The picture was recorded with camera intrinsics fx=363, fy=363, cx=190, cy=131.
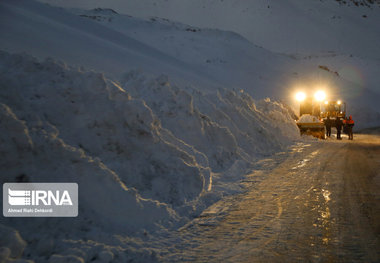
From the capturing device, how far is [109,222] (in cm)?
489

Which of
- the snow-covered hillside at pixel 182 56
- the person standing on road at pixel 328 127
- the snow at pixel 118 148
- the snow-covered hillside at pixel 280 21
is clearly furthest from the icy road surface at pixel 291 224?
the snow-covered hillside at pixel 280 21

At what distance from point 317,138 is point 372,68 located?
168ft

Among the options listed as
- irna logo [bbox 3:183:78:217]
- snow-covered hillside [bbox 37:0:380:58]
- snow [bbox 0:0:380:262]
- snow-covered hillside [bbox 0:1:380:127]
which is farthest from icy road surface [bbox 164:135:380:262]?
snow-covered hillside [bbox 37:0:380:58]

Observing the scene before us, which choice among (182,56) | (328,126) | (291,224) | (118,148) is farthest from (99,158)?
(182,56)

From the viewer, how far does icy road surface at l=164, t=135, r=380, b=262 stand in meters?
4.25

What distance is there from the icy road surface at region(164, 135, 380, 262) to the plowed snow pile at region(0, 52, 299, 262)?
→ 53 cm

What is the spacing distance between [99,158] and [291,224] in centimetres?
328

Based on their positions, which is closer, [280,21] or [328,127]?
[328,127]

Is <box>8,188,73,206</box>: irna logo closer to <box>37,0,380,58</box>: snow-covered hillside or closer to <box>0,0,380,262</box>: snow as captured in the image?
<box>0,0,380,262</box>: snow

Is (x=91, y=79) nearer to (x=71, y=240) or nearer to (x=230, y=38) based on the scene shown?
(x=71, y=240)

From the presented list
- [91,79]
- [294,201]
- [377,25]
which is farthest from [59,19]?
[377,25]

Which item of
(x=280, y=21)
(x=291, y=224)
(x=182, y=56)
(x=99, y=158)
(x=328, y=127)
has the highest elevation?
(x=280, y=21)

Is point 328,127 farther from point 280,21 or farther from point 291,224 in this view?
point 280,21

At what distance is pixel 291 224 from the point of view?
17.1ft
